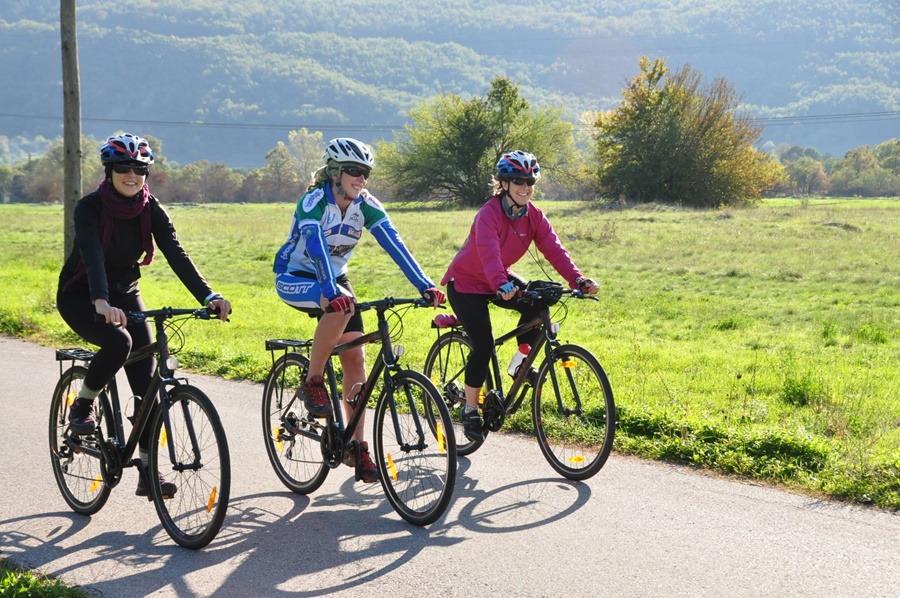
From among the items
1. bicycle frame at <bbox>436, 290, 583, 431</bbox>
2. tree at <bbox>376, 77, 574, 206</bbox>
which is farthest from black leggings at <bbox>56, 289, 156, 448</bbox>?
tree at <bbox>376, 77, 574, 206</bbox>

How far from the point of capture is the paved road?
4246 mm

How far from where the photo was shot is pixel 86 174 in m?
86.6

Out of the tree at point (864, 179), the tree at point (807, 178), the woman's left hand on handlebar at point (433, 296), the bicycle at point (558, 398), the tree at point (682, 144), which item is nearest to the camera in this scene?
the woman's left hand on handlebar at point (433, 296)

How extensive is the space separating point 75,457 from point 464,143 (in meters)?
65.4

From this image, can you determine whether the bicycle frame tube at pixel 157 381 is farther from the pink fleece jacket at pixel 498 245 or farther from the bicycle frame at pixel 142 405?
the pink fleece jacket at pixel 498 245

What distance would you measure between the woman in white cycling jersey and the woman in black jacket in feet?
1.97

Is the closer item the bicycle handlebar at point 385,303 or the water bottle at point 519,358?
the bicycle handlebar at point 385,303

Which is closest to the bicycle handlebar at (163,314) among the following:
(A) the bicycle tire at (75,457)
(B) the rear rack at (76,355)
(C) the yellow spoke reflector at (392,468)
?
(B) the rear rack at (76,355)

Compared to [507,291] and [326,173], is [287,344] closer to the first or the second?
[326,173]

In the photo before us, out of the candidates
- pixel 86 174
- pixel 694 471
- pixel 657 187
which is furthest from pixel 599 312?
pixel 86 174

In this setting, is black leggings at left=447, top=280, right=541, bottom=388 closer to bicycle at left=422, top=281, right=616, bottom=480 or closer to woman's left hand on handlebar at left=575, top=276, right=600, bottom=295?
bicycle at left=422, top=281, right=616, bottom=480

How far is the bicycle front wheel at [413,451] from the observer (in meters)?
4.95

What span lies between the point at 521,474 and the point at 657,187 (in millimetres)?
53428

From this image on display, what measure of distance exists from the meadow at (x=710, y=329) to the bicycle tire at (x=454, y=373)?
2.98 ft
